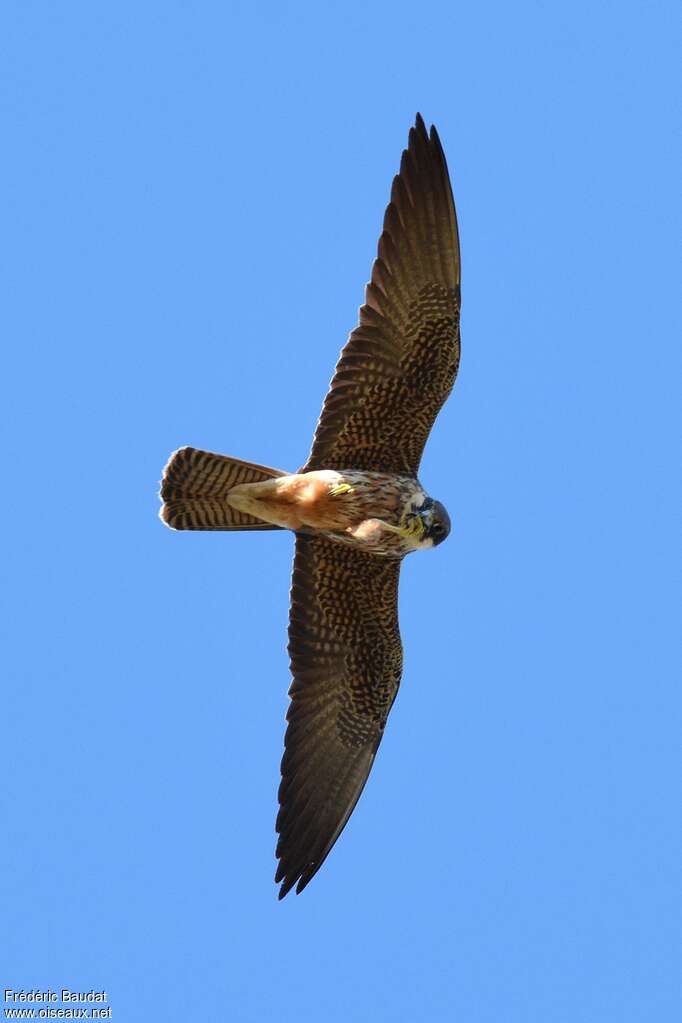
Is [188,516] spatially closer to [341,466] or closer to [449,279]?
[341,466]

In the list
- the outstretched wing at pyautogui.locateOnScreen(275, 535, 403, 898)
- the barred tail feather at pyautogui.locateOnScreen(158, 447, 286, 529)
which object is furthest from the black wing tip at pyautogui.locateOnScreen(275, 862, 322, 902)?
the barred tail feather at pyautogui.locateOnScreen(158, 447, 286, 529)

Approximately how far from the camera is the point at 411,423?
11695 millimetres

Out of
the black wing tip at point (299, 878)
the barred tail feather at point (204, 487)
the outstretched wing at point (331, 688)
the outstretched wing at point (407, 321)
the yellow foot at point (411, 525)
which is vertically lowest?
the black wing tip at point (299, 878)

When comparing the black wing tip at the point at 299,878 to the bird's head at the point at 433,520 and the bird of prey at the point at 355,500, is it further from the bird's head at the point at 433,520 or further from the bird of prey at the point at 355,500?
the bird's head at the point at 433,520

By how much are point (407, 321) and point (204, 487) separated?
182 cm

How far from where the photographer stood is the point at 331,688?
40.5 feet

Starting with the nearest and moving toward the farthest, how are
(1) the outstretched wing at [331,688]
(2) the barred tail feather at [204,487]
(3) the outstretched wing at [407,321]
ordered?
1. (3) the outstretched wing at [407,321]
2. (2) the barred tail feather at [204,487]
3. (1) the outstretched wing at [331,688]

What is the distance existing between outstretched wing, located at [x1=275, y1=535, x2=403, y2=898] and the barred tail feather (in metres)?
0.64

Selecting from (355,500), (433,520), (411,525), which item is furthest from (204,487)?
(433,520)

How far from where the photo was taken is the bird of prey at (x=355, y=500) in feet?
37.5

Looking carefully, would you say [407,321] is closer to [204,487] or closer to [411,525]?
[411,525]

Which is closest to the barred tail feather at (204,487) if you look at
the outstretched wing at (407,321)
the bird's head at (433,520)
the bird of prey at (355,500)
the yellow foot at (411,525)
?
the bird of prey at (355,500)

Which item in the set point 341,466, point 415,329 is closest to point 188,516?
point 341,466

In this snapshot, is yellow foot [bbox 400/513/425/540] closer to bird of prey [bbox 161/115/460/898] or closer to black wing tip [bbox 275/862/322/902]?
bird of prey [bbox 161/115/460/898]
